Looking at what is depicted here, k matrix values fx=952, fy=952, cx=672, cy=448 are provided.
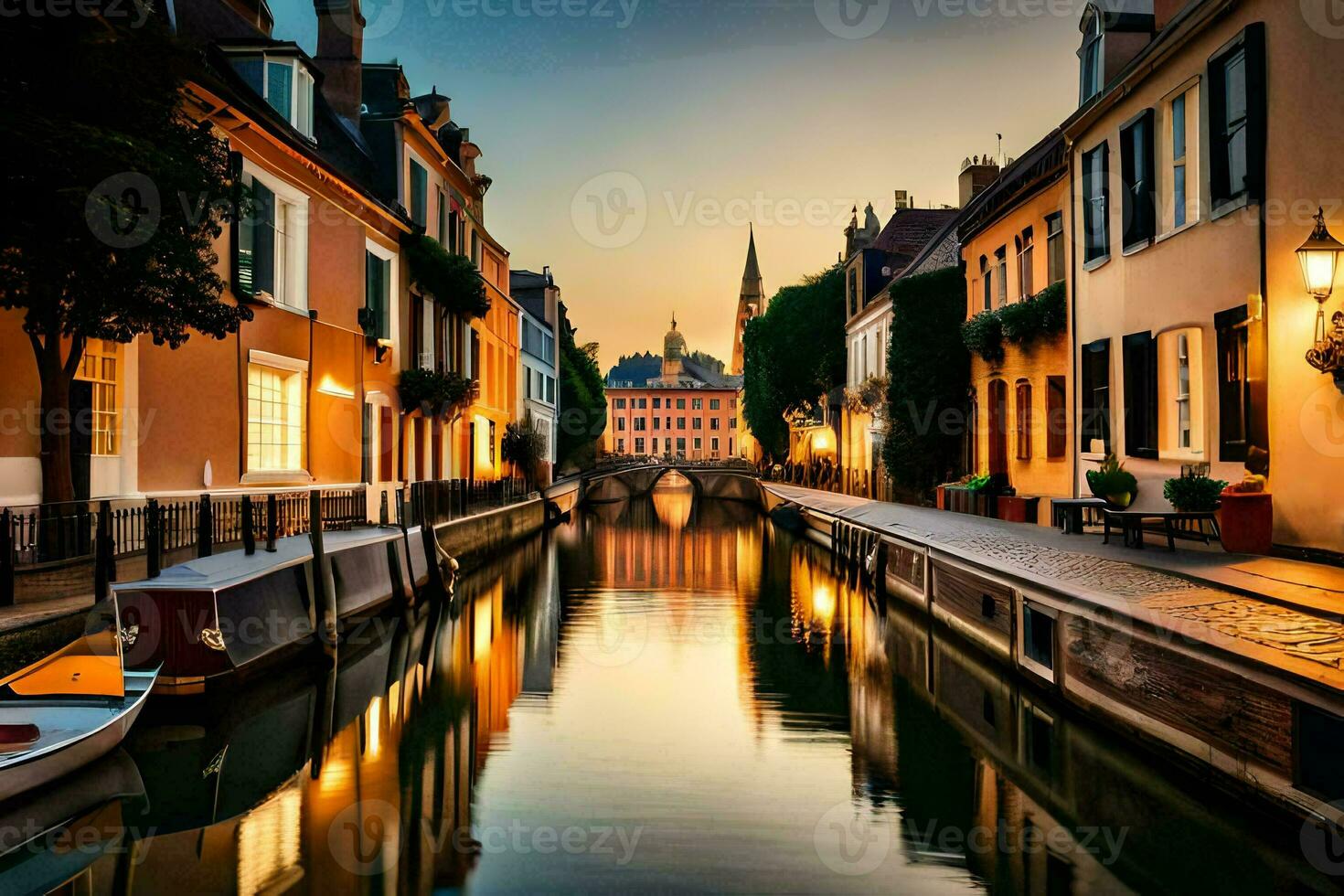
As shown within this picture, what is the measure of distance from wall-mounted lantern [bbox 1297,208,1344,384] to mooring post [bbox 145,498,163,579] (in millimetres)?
11295

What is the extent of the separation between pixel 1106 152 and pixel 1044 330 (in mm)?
3980

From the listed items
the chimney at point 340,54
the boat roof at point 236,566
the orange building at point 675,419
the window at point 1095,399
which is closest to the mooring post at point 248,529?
the boat roof at point 236,566

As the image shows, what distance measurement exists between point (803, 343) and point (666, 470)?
26.7 meters

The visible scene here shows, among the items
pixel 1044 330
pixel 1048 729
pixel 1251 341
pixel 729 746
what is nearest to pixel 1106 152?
pixel 1044 330

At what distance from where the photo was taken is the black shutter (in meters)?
12.6

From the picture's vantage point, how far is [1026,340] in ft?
60.1

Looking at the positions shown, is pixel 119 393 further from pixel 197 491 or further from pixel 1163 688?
pixel 1163 688

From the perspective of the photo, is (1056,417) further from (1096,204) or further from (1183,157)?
(1183,157)

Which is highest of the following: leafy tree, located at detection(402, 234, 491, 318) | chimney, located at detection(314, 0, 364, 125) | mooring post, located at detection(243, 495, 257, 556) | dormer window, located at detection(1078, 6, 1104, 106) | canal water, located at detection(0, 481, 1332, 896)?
chimney, located at detection(314, 0, 364, 125)

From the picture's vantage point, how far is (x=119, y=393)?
1161 centimetres

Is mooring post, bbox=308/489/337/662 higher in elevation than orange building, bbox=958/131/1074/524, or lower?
lower

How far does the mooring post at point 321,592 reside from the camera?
480 inches

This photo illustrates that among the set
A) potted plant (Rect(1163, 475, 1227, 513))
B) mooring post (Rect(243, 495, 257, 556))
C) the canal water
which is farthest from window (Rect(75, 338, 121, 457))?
potted plant (Rect(1163, 475, 1227, 513))

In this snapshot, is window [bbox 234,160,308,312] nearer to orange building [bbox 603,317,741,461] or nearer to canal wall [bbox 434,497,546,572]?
canal wall [bbox 434,497,546,572]
